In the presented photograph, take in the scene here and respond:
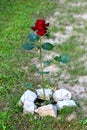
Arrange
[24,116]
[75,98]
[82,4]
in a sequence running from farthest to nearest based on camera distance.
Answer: [82,4]
[75,98]
[24,116]

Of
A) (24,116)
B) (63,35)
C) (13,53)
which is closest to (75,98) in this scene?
(24,116)

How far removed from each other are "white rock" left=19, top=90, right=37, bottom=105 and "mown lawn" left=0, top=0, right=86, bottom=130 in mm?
105

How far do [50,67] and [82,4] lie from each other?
8.61 feet

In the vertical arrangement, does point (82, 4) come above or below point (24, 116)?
above

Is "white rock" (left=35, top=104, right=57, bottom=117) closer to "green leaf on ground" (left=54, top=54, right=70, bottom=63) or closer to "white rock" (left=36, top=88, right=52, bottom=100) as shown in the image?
"white rock" (left=36, top=88, right=52, bottom=100)

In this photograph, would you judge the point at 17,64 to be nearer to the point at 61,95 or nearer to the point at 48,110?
the point at 61,95

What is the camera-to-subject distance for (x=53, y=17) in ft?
24.0

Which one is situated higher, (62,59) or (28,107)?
(62,59)

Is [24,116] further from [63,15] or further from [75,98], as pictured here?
[63,15]

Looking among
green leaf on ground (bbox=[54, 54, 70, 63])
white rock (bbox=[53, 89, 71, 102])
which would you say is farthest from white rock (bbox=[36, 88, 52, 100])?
green leaf on ground (bbox=[54, 54, 70, 63])

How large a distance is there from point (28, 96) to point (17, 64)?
44.5 inches

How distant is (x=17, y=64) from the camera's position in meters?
5.73

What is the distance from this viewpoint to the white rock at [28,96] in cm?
468

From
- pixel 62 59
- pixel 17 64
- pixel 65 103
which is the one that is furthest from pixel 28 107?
pixel 17 64
